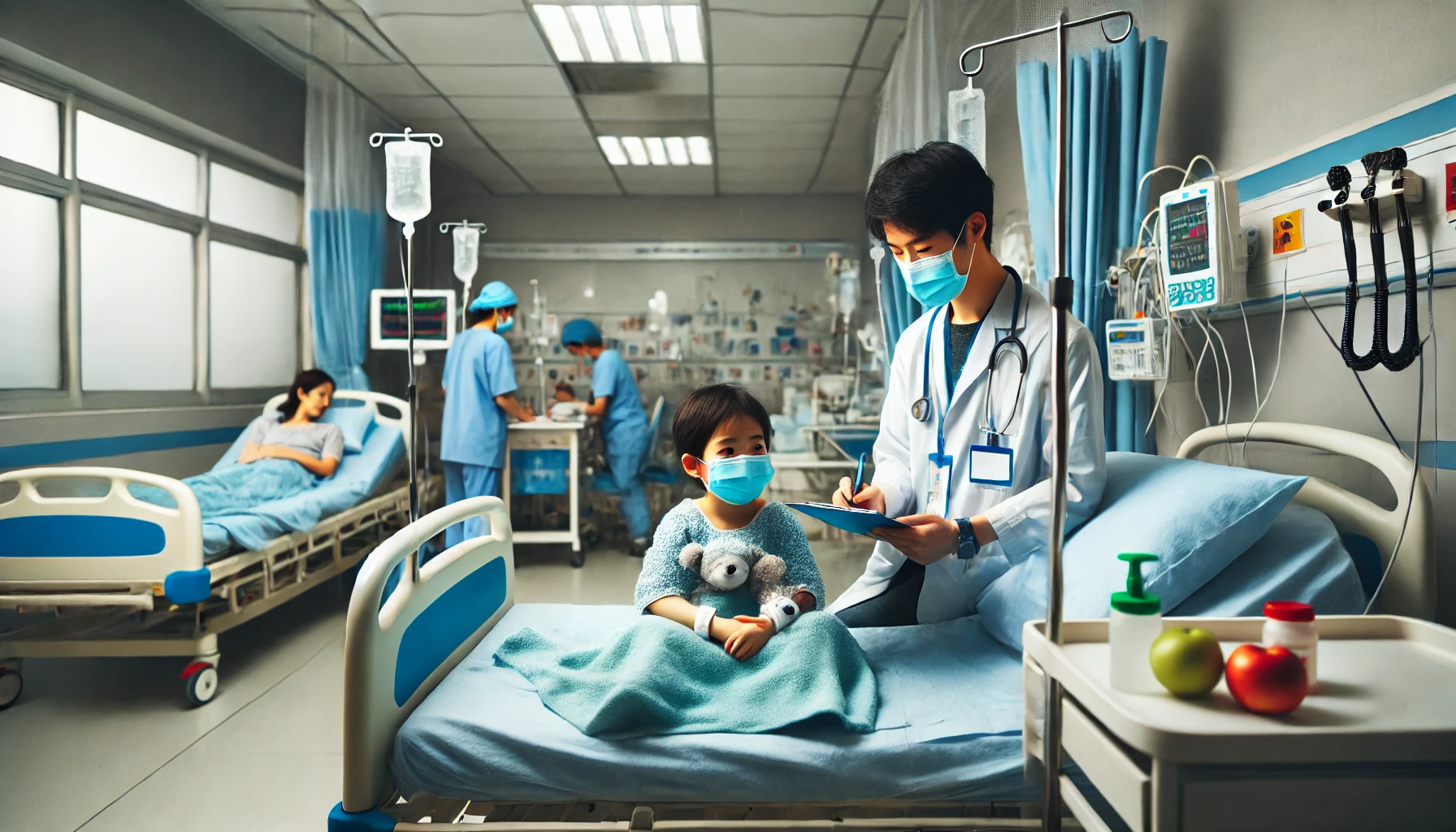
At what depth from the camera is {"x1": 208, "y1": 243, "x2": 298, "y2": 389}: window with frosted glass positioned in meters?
3.99

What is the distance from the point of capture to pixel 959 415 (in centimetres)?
159

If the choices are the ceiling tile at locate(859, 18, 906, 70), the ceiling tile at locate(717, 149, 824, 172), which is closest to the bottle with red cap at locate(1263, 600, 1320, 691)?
the ceiling tile at locate(859, 18, 906, 70)

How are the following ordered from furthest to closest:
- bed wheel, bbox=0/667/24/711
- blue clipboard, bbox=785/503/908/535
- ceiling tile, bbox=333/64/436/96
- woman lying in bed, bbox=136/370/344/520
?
ceiling tile, bbox=333/64/436/96, woman lying in bed, bbox=136/370/344/520, bed wheel, bbox=0/667/24/711, blue clipboard, bbox=785/503/908/535

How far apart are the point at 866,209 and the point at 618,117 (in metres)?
3.14

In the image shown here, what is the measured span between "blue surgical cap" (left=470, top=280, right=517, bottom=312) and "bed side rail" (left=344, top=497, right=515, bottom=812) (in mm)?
2289

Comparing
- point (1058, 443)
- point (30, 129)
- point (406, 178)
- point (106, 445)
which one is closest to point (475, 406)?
point (106, 445)

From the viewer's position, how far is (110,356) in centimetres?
336

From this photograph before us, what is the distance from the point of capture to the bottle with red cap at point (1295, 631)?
86 centimetres

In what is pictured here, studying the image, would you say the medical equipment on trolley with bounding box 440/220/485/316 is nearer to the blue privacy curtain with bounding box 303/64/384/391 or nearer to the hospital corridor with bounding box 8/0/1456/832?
the hospital corridor with bounding box 8/0/1456/832

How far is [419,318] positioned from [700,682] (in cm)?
268

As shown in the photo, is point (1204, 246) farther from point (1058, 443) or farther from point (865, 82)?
point (865, 82)

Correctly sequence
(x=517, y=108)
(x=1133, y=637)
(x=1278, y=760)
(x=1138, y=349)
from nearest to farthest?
(x=1278, y=760) → (x=1133, y=637) → (x=1138, y=349) → (x=517, y=108)

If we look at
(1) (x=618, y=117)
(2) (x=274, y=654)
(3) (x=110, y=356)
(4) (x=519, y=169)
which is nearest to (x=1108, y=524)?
(2) (x=274, y=654)

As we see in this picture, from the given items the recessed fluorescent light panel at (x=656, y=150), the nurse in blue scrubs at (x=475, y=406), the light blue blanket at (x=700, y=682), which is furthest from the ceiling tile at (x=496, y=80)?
the light blue blanket at (x=700, y=682)
